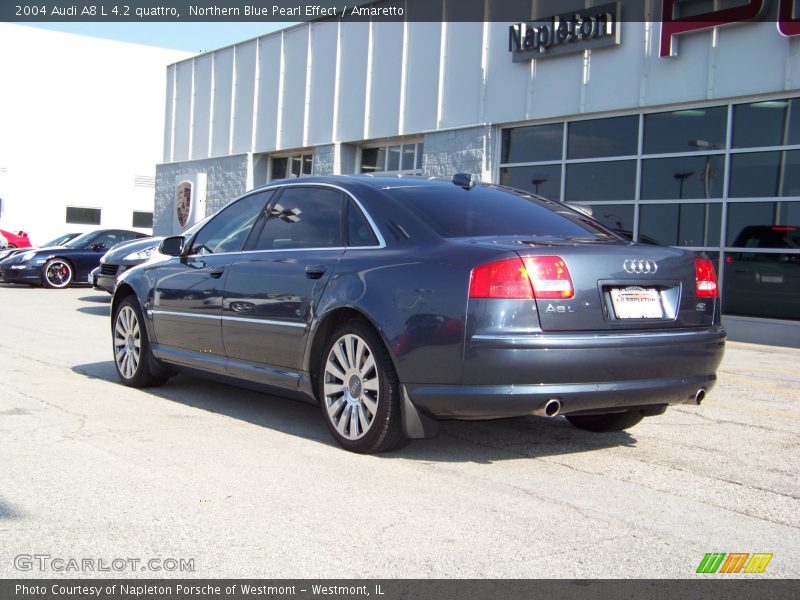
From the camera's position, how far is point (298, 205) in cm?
610

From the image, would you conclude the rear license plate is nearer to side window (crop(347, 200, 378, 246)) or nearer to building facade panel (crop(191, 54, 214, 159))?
side window (crop(347, 200, 378, 246))

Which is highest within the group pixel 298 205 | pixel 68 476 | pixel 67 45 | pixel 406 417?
pixel 67 45

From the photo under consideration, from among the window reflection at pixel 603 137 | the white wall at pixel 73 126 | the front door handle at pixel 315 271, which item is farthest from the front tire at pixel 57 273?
the white wall at pixel 73 126

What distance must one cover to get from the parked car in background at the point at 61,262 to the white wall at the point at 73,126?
22.4m

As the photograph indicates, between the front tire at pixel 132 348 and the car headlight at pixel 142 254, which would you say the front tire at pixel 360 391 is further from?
the car headlight at pixel 142 254

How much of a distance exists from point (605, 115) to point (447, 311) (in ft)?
37.3

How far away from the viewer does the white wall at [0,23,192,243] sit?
41688 millimetres

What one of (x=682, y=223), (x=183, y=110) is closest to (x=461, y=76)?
(x=682, y=223)

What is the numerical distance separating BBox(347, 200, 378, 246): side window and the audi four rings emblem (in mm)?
1404

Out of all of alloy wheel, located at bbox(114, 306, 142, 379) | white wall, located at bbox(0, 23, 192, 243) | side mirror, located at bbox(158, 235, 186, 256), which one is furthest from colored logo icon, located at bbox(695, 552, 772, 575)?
white wall, located at bbox(0, 23, 192, 243)

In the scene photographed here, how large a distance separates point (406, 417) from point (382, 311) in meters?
0.57

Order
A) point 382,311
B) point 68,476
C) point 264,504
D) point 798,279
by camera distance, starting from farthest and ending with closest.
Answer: point 798,279
point 382,311
point 68,476
point 264,504
